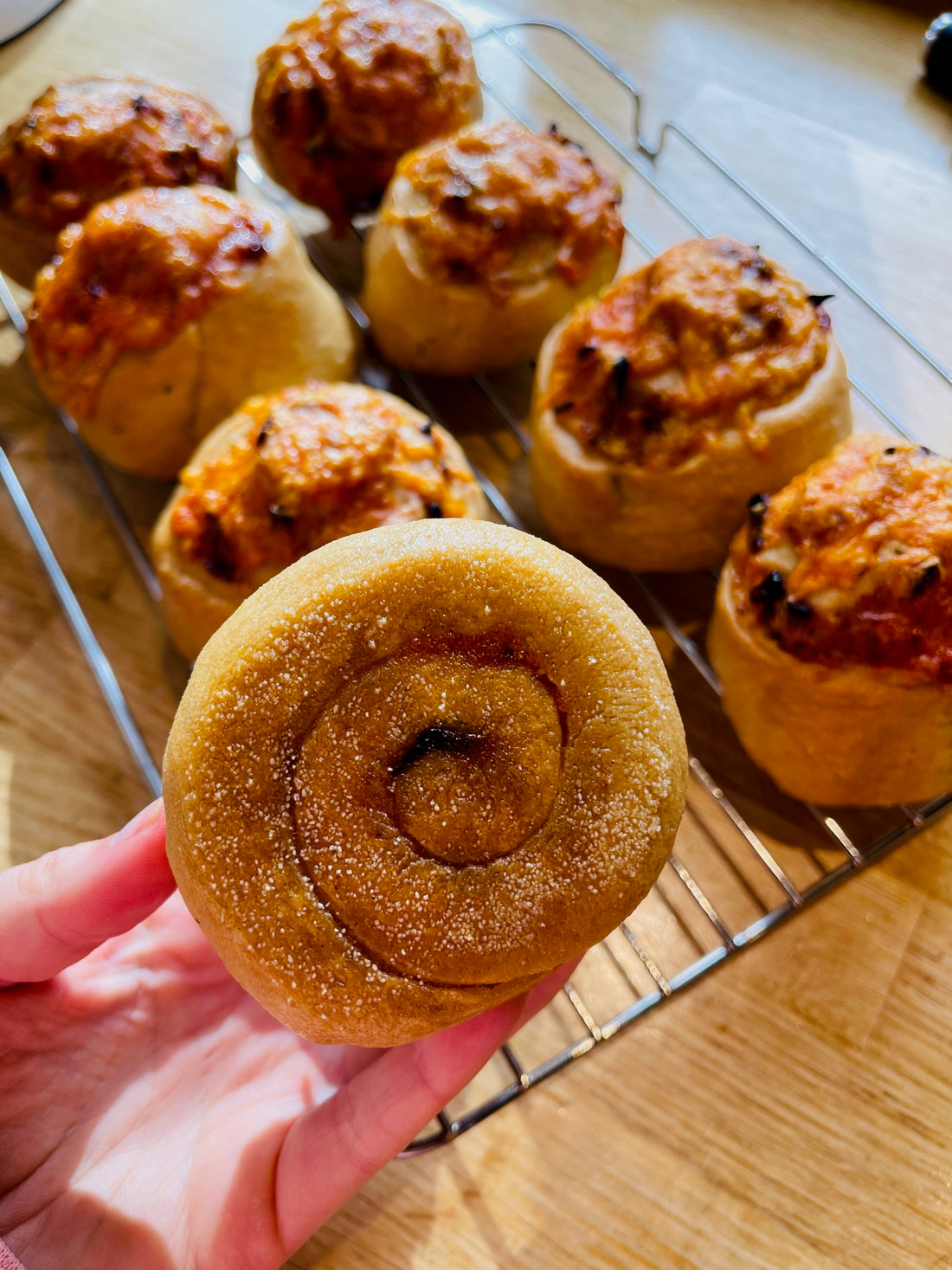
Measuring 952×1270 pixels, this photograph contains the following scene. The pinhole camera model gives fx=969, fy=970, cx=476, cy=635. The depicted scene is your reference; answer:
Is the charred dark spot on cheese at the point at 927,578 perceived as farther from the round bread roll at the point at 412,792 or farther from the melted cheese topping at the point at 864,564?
the round bread roll at the point at 412,792

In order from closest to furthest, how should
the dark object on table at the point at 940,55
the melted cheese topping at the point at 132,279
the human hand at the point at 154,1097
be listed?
the human hand at the point at 154,1097 → the melted cheese topping at the point at 132,279 → the dark object on table at the point at 940,55

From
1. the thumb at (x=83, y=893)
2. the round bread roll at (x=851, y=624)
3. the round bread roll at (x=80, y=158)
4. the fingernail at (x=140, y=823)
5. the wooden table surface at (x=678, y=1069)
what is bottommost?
the wooden table surface at (x=678, y=1069)

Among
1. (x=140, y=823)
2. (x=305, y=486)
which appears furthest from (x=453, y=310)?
(x=140, y=823)

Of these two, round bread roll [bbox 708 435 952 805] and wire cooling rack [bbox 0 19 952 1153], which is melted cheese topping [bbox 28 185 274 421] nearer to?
wire cooling rack [bbox 0 19 952 1153]

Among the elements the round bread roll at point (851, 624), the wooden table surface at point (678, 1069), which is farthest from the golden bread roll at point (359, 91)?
the round bread roll at point (851, 624)

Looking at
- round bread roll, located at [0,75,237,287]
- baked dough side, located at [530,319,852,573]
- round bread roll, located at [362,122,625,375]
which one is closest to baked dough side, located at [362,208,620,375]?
round bread roll, located at [362,122,625,375]

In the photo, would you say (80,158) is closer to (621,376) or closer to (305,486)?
(305,486)
